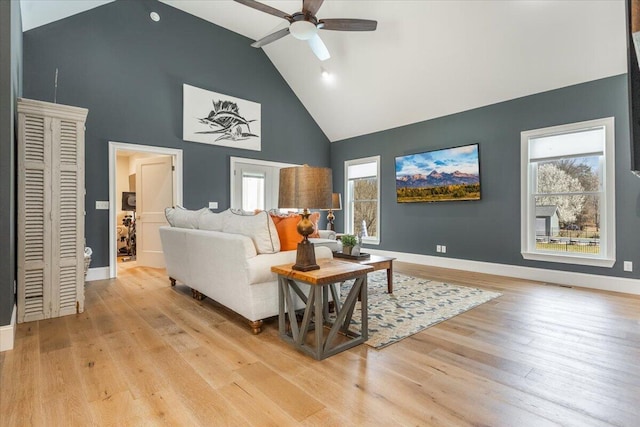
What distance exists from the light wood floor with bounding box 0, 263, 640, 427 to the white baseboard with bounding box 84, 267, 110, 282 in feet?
5.57

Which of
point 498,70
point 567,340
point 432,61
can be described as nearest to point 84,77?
point 432,61

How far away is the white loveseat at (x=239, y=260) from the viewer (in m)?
2.52

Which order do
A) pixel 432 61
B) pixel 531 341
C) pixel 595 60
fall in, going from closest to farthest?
pixel 531 341 < pixel 595 60 < pixel 432 61

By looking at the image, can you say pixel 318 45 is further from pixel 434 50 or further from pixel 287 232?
pixel 287 232

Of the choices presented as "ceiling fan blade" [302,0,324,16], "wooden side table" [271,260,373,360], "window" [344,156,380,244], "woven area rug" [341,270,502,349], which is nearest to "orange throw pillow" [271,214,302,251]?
"wooden side table" [271,260,373,360]

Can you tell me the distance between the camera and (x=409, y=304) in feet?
10.9

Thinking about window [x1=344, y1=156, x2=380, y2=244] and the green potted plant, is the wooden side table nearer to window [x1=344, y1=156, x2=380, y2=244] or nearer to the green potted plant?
the green potted plant

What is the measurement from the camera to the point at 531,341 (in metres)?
2.45

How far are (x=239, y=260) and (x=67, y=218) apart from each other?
1.84 metres

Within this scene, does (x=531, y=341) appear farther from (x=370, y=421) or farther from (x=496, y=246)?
(x=496, y=246)

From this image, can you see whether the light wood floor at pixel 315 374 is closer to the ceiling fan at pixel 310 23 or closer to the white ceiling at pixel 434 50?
the white ceiling at pixel 434 50

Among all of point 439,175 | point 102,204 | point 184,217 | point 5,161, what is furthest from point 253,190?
point 5,161

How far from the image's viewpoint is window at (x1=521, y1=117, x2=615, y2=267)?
3.98m

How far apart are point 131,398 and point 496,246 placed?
494cm
